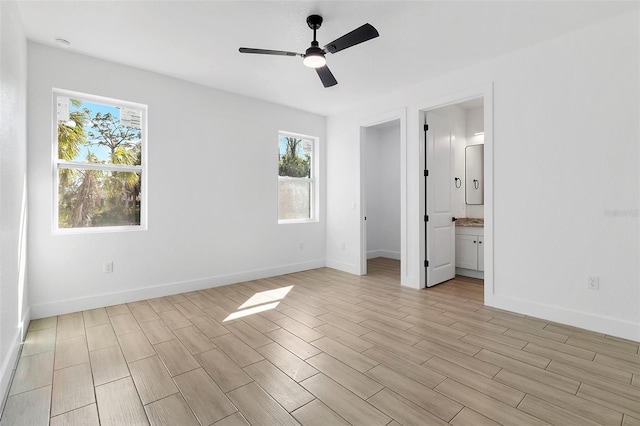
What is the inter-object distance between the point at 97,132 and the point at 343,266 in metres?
3.92

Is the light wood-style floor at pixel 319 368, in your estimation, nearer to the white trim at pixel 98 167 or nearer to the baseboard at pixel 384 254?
the white trim at pixel 98 167

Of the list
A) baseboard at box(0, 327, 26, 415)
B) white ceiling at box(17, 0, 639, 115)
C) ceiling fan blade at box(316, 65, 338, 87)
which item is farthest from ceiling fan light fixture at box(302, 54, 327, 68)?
baseboard at box(0, 327, 26, 415)

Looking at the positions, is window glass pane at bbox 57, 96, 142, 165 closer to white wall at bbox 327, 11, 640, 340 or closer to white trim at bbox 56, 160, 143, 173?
white trim at bbox 56, 160, 143, 173

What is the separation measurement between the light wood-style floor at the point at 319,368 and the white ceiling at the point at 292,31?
2759 mm

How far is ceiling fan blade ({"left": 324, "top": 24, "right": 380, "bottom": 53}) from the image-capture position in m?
2.21

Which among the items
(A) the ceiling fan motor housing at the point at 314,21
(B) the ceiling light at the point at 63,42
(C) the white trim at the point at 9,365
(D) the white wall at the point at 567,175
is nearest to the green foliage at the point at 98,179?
(B) the ceiling light at the point at 63,42

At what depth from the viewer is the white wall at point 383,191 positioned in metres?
6.61

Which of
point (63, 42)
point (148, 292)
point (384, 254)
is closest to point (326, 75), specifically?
point (63, 42)

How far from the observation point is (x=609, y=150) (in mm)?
2646

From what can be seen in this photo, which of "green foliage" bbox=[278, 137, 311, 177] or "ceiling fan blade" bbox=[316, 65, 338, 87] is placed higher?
"ceiling fan blade" bbox=[316, 65, 338, 87]

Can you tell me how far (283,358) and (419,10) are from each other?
299cm

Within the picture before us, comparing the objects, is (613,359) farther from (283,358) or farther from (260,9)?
(260,9)

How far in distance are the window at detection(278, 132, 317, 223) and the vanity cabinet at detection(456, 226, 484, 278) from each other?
251 centimetres

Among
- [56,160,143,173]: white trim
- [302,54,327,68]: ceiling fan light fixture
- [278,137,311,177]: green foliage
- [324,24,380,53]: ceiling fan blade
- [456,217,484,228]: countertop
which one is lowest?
[456,217,484,228]: countertop
